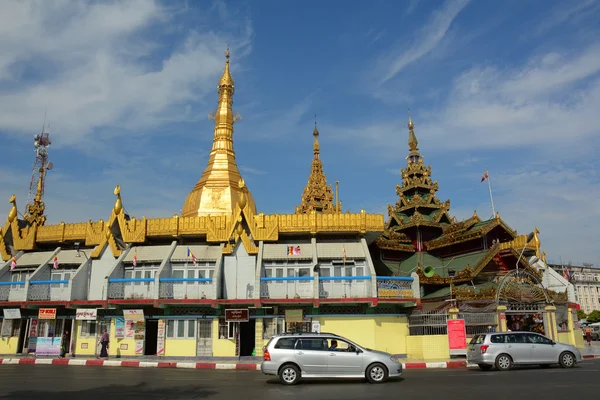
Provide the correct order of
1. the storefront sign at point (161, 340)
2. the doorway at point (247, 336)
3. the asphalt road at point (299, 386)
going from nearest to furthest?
the asphalt road at point (299, 386) → the storefront sign at point (161, 340) → the doorway at point (247, 336)

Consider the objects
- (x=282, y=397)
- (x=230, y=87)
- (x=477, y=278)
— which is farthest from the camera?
(x=230, y=87)

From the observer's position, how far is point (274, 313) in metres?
24.0

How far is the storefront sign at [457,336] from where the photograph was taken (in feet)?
70.3

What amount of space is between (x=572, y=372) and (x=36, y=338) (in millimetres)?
25406

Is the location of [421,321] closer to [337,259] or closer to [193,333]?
[337,259]

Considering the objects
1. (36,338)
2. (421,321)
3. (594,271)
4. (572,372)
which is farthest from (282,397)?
(594,271)

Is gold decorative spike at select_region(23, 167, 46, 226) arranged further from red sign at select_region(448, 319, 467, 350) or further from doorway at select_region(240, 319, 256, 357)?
red sign at select_region(448, 319, 467, 350)

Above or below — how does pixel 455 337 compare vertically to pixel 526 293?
below

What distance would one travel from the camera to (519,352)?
1766 centimetres

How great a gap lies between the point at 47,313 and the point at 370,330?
16.7 metres

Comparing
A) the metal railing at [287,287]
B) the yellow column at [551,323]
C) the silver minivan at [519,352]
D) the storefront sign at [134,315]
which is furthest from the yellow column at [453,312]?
the storefront sign at [134,315]

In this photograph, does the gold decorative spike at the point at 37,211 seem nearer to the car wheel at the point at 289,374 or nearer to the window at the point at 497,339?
the car wheel at the point at 289,374

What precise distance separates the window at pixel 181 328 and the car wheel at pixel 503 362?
46.1 feet

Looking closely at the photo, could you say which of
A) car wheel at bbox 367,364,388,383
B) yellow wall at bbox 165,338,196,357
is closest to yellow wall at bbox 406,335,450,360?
car wheel at bbox 367,364,388,383
